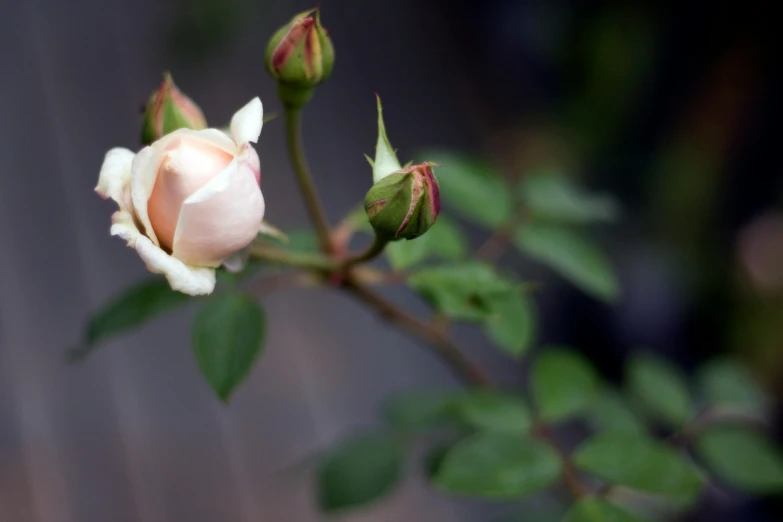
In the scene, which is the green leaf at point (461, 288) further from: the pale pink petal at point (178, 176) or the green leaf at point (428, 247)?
the pale pink petal at point (178, 176)

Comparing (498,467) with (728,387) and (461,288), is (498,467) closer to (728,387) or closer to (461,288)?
(461,288)

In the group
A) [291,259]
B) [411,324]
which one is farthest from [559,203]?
[291,259]

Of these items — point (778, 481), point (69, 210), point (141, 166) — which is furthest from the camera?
point (69, 210)

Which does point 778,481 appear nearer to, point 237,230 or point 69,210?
point 237,230

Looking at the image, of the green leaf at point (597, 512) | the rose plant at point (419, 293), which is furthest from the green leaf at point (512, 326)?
the green leaf at point (597, 512)

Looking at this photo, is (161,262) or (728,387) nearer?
(161,262)

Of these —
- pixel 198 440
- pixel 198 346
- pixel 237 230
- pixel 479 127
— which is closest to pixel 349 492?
pixel 198 346
